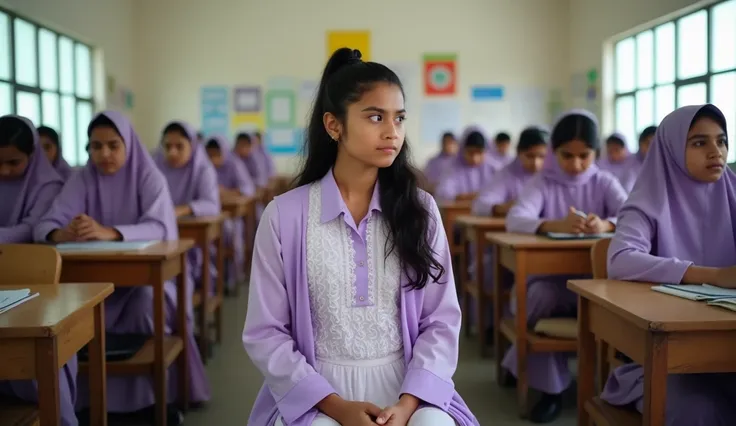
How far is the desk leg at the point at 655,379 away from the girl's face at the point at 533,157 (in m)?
2.77

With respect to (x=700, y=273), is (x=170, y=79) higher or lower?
higher

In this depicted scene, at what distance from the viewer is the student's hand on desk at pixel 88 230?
2.81 m

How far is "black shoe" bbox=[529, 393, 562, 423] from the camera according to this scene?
2.84 metres

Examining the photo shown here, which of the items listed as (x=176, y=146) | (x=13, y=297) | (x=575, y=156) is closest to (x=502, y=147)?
(x=176, y=146)

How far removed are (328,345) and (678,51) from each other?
5733mm

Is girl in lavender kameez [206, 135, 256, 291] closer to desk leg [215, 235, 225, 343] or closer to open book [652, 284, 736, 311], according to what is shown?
desk leg [215, 235, 225, 343]

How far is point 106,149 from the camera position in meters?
2.98

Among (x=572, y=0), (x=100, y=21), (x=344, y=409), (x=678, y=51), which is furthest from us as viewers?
(x=572, y=0)

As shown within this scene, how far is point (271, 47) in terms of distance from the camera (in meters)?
9.61

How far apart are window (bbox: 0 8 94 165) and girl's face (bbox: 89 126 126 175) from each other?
2.48 metres

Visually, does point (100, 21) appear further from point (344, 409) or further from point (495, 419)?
point (344, 409)

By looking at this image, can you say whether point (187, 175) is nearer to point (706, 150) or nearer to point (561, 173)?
point (561, 173)

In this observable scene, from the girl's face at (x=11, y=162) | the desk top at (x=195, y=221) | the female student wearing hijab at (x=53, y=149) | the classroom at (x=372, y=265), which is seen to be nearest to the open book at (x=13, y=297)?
the classroom at (x=372, y=265)

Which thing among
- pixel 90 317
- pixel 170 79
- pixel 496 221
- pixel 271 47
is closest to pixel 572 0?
pixel 271 47
